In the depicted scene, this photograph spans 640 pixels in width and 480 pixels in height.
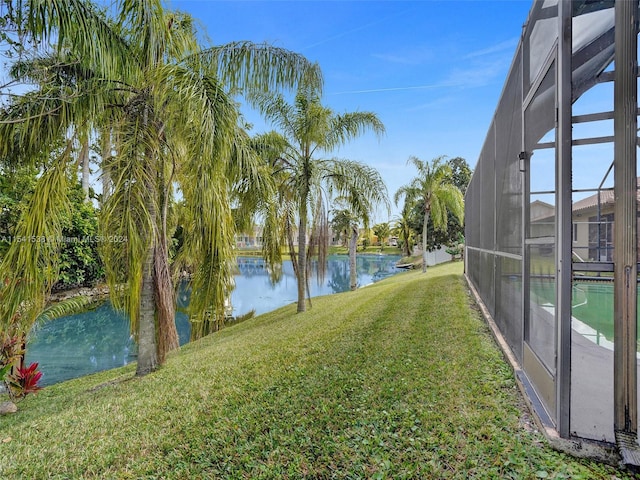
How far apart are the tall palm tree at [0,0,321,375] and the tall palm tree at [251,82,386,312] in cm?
378

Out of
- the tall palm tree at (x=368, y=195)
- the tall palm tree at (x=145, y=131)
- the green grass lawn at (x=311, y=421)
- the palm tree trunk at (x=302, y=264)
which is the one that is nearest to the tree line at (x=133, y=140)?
the tall palm tree at (x=145, y=131)

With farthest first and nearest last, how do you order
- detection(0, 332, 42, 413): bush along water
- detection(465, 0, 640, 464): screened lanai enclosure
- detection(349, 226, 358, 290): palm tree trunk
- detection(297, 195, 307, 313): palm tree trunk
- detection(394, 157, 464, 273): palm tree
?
detection(394, 157, 464, 273): palm tree < detection(349, 226, 358, 290): palm tree trunk < detection(297, 195, 307, 313): palm tree trunk < detection(0, 332, 42, 413): bush along water < detection(465, 0, 640, 464): screened lanai enclosure

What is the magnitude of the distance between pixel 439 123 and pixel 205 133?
46.9ft

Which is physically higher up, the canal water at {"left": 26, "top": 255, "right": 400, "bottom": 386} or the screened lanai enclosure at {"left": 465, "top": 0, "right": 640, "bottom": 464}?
the screened lanai enclosure at {"left": 465, "top": 0, "right": 640, "bottom": 464}

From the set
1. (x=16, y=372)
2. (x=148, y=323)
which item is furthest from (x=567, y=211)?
(x=16, y=372)

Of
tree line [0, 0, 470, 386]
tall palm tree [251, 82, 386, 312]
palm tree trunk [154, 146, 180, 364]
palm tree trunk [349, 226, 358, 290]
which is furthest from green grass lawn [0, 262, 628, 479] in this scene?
palm tree trunk [349, 226, 358, 290]

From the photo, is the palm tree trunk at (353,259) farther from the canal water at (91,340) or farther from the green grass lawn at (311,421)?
the green grass lawn at (311,421)

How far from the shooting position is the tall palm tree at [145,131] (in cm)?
391

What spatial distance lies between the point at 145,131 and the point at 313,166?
203 inches

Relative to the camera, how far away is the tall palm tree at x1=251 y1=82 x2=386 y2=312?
8.93 m

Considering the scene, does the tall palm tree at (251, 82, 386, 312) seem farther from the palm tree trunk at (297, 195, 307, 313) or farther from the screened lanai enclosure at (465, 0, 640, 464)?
the screened lanai enclosure at (465, 0, 640, 464)

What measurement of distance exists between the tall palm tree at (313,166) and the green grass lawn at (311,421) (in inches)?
190

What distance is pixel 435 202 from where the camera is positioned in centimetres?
1728

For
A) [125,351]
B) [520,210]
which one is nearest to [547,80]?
[520,210]
